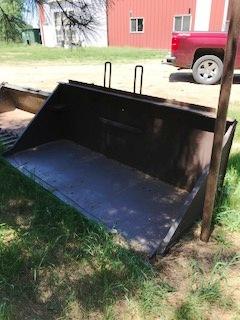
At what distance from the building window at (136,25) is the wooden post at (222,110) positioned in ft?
64.4

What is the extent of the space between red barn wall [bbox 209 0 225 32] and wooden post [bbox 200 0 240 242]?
16.1 meters

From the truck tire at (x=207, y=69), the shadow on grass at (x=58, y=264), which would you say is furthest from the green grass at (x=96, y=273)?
the truck tire at (x=207, y=69)

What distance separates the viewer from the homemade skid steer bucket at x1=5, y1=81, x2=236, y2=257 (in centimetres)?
297

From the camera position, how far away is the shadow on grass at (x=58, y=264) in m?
2.24

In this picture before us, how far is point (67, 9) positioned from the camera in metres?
3.47

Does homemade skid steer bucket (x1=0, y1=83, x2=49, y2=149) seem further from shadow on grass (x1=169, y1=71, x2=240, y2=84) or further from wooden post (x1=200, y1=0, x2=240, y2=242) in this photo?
shadow on grass (x1=169, y1=71, x2=240, y2=84)

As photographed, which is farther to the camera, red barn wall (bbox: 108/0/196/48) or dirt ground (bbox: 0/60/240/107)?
red barn wall (bbox: 108/0/196/48)

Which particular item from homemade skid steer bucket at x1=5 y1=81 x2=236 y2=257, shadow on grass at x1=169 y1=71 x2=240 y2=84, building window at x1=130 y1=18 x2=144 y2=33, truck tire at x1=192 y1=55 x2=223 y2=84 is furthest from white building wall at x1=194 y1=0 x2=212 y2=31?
homemade skid steer bucket at x1=5 y1=81 x2=236 y2=257

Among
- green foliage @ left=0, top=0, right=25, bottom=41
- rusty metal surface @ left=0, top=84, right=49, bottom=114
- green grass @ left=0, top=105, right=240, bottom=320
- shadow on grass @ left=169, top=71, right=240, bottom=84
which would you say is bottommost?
shadow on grass @ left=169, top=71, right=240, bottom=84

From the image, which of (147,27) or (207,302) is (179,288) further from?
(147,27)

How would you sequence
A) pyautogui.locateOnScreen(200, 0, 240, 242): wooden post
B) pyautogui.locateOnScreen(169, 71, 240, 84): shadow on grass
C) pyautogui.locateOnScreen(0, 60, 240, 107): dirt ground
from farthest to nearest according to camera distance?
pyautogui.locateOnScreen(169, 71, 240, 84): shadow on grass → pyautogui.locateOnScreen(0, 60, 240, 107): dirt ground → pyautogui.locateOnScreen(200, 0, 240, 242): wooden post

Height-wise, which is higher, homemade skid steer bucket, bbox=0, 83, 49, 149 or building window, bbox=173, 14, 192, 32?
building window, bbox=173, 14, 192, 32

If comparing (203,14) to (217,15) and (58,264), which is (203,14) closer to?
(217,15)

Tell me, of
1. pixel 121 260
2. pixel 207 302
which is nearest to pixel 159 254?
pixel 121 260
